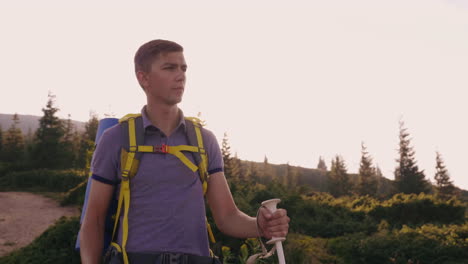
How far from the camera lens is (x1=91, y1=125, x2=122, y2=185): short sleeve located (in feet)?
6.73

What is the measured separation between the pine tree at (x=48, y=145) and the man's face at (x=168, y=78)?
3820 cm

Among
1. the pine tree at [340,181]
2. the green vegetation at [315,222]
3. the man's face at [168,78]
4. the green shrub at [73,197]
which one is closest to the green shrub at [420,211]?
the green vegetation at [315,222]

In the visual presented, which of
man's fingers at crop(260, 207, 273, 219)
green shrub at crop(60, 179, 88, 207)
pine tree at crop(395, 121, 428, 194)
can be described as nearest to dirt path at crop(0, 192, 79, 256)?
green shrub at crop(60, 179, 88, 207)

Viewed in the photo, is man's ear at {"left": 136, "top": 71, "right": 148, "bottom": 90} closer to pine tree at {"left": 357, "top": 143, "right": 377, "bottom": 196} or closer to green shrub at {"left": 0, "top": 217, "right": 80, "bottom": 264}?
green shrub at {"left": 0, "top": 217, "right": 80, "bottom": 264}

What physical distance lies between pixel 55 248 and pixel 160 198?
6.42 meters

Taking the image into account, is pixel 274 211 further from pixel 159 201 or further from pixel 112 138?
pixel 112 138

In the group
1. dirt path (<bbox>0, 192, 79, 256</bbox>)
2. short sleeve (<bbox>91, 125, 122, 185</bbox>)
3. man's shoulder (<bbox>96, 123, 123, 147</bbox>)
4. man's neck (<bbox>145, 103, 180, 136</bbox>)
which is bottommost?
dirt path (<bbox>0, 192, 79, 256</bbox>)

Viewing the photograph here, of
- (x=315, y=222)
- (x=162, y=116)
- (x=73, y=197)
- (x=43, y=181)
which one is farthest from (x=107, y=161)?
(x=43, y=181)

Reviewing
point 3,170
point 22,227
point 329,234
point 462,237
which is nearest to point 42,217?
point 22,227

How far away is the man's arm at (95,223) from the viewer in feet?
6.72

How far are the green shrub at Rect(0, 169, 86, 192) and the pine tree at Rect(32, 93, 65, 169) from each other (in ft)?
17.8

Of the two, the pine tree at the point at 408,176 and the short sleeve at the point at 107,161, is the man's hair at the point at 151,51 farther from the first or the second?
the pine tree at the point at 408,176

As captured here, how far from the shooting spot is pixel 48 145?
120 feet

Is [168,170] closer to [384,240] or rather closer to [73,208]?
[384,240]
